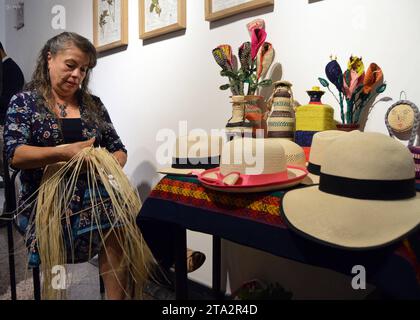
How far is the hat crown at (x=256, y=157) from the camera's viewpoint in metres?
0.91

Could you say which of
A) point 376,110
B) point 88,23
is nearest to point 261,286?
point 376,110

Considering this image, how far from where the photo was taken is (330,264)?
0.74 metres

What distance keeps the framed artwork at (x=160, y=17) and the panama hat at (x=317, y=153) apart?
4.12 ft

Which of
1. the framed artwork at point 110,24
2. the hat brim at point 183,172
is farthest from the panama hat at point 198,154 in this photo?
the framed artwork at point 110,24

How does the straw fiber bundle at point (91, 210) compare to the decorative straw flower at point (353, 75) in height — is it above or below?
below

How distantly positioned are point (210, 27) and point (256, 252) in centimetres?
123

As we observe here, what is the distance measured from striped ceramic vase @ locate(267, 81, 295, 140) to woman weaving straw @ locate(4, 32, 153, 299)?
708mm

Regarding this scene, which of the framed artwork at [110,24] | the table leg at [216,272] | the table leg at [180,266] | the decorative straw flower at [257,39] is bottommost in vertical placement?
the table leg at [216,272]

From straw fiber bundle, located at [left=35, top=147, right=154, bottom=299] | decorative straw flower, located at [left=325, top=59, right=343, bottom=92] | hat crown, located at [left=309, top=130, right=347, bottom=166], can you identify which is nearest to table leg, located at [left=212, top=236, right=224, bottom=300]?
straw fiber bundle, located at [left=35, top=147, right=154, bottom=299]

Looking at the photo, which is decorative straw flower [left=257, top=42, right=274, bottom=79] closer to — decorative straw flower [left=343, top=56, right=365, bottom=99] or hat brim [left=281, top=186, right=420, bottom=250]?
decorative straw flower [left=343, top=56, right=365, bottom=99]

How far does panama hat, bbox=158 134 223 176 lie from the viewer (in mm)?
1222

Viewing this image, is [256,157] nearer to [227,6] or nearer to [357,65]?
[357,65]

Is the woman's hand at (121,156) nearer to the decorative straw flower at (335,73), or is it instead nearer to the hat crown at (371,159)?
the decorative straw flower at (335,73)
